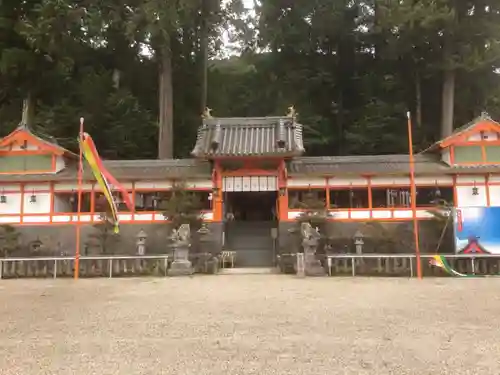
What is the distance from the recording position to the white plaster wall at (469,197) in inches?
723

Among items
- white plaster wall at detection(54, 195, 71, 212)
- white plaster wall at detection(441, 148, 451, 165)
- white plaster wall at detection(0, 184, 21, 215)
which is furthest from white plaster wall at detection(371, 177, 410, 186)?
white plaster wall at detection(0, 184, 21, 215)

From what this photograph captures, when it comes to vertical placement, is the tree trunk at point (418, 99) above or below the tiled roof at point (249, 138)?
above

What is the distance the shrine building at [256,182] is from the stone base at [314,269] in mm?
2786

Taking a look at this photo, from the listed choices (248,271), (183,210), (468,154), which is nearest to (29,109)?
(183,210)

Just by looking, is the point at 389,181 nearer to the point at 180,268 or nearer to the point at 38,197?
the point at 180,268

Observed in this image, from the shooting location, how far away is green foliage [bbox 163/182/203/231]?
17891 mm

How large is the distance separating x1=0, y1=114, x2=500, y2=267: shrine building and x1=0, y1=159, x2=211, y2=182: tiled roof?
0.04 metres

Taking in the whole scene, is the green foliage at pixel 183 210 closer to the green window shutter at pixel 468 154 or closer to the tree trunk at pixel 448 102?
the green window shutter at pixel 468 154

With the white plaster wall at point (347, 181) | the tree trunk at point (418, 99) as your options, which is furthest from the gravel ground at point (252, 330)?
the tree trunk at point (418, 99)

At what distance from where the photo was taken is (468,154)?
61.1 feet

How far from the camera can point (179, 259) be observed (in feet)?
52.8

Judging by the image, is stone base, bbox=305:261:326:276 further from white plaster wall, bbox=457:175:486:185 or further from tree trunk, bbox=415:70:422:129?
tree trunk, bbox=415:70:422:129

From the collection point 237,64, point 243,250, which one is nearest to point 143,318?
point 243,250

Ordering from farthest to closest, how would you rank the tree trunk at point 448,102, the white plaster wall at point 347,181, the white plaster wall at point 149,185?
the tree trunk at point 448,102 < the white plaster wall at point 149,185 < the white plaster wall at point 347,181
